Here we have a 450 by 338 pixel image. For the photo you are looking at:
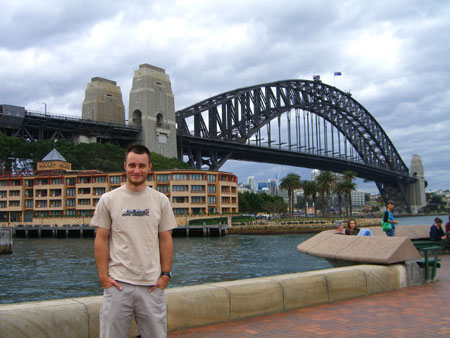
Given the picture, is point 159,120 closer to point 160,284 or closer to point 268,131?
point 268,131

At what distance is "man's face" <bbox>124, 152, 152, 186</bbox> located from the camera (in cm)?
480

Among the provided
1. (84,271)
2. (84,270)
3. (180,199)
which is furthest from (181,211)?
Result: (84,271)

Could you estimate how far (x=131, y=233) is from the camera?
4711 millimetres

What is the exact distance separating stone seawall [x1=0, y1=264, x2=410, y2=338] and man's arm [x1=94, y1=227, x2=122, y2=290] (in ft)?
5.24

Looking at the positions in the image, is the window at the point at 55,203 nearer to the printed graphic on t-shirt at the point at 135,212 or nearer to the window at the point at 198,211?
the window at the point at 198,211

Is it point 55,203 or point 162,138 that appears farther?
point 162,138

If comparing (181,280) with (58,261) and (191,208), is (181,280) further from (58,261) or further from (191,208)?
(191,208)

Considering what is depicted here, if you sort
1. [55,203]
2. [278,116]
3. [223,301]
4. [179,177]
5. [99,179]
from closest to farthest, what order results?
[223,301] → [179,177] → [99,179] → [55,203] → [278,116]

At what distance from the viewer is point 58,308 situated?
19.4ft

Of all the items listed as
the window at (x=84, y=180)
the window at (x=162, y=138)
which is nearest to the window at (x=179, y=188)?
the window at (x=84, y=180)

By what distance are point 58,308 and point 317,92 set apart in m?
145

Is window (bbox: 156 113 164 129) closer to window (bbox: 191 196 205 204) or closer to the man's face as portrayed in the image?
window (bbox: 191 196 205 204)

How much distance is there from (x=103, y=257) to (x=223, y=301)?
3151 mm

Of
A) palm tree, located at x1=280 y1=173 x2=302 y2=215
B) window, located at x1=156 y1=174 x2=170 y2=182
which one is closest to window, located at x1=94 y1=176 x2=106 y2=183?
window, located at x1=156 y1=174 x2=170 y2=182
